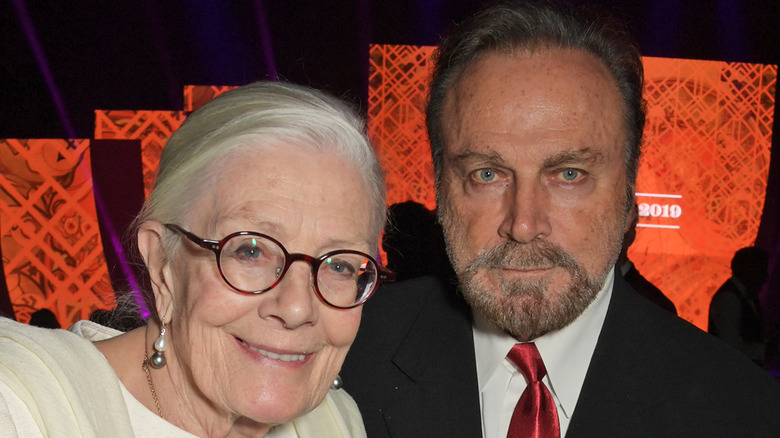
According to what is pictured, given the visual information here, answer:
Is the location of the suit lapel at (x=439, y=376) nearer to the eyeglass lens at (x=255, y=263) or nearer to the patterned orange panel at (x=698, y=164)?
the eyeglass lens at (x=255, y=263)

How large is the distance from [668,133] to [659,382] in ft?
17.7

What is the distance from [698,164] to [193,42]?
4.57 m

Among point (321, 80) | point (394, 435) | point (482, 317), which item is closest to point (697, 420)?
point (482, 317)

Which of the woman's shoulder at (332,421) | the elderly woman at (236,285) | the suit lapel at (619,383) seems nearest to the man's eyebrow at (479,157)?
the elderly woman at (236,285)

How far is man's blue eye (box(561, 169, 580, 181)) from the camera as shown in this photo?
1992 mm

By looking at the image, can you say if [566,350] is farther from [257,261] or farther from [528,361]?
[257,261]

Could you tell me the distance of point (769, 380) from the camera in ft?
6.60

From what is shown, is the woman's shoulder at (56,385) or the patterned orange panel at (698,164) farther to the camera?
the patterned orange panel at (698,164)

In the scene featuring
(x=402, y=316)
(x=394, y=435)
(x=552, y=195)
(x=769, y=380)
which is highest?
(x=552, y=195)

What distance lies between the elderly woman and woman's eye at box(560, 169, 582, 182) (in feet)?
1.85

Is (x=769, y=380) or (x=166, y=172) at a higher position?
(x=166, y=172)

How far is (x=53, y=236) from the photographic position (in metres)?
6.90

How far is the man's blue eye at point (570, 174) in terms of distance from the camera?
1.99 meters

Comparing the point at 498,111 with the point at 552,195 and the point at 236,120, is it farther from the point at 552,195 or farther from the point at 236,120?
the point at 236,120
